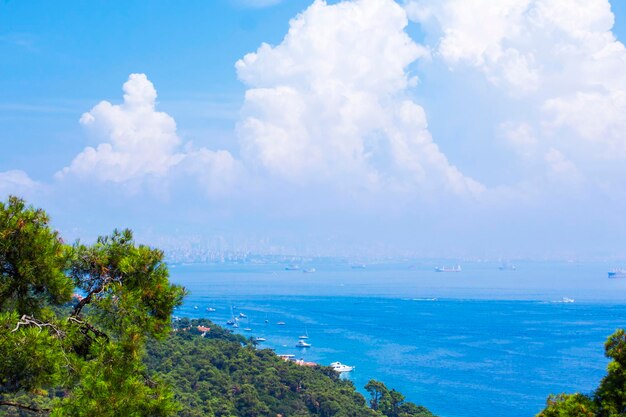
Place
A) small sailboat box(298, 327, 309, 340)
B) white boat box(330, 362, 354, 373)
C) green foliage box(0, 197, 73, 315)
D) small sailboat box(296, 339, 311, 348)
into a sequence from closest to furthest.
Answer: green foliage box(0, 197, 73, 315)
white boat box(330, 362, 354, 373)
small sailboat box(296, 339, 311, 348)
small sailboat box(298, 327, 309, 340)

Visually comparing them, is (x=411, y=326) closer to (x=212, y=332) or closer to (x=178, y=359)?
(x=212, y=332)

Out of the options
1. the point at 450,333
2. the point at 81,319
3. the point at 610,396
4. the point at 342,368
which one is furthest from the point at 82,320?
the point at 450,333

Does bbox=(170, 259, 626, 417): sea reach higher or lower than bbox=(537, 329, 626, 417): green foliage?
lower

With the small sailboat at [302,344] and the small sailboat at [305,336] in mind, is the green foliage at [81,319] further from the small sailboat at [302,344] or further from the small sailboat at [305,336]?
the small sailboat at [305,336]

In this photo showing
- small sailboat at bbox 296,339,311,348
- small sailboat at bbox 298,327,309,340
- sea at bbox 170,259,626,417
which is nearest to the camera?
sea at bbox 170,259,626,417

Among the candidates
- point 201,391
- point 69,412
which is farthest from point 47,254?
point 201,391

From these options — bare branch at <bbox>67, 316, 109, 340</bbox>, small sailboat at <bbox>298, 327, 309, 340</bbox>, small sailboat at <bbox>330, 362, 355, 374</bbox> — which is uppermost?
bare branch at <bbox>67, 316, 109, 340</bbox>

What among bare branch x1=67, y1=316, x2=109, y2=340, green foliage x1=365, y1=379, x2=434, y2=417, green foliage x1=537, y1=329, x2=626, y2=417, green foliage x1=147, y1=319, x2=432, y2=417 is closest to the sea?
green foliage x1=365, y1=379, x2=434, y2=417

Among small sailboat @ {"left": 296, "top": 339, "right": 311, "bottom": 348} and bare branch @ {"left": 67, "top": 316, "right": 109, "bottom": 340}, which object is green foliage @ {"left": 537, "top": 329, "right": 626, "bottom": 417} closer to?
bare branch @ {"left": 67, "top": 316, "right": 109, "bottom": 340}
